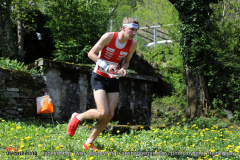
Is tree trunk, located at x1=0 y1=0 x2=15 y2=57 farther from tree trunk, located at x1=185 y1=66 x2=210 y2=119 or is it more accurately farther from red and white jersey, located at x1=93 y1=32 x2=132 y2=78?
red and white jersey, located at x1=93 y1=32 x2=132 y2=78

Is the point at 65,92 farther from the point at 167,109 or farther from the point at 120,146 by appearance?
the point at 167,109

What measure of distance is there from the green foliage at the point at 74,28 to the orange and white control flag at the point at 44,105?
161 inches

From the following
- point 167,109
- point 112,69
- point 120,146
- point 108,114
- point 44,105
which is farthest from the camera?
point 167,109

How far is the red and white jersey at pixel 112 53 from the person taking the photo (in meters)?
4.37

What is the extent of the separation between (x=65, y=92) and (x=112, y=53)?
4.70 m

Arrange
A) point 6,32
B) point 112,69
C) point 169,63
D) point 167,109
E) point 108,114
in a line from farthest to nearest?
1. point 169,63
2. point 167,109
3. point 6,32
4. point 108,114
5. point 112,69

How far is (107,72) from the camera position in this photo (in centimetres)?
425

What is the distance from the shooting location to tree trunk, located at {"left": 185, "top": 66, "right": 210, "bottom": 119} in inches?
440

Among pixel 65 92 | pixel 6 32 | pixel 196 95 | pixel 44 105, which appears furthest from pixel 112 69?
pixel 6 32

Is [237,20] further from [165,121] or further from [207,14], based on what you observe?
[165,121]

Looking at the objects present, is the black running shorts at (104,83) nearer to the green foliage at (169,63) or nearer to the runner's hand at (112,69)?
the runner's hand at (112,69)

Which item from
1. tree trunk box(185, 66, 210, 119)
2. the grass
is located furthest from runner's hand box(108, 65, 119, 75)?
tree trunk box(185, 66, 210, 119)

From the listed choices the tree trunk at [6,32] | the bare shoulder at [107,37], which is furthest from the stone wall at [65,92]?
the tree trunk at [6,32]

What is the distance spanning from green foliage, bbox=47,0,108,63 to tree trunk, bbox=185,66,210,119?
450 centimetres
